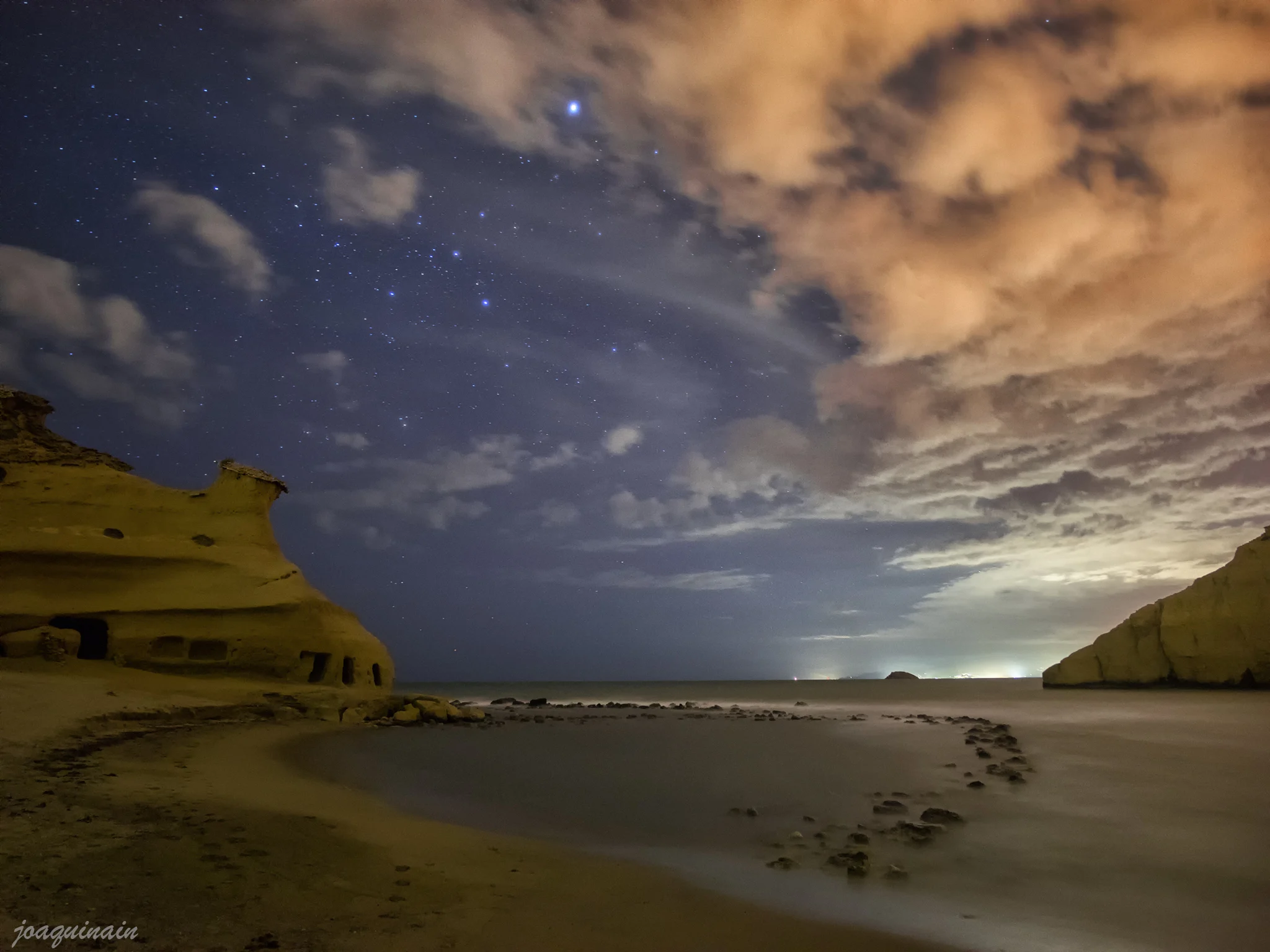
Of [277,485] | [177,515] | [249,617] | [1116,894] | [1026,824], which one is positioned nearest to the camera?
[1116,894]

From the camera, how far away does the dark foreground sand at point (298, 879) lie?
489 centimetres

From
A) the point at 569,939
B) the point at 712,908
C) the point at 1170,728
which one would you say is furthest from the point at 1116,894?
the point at 1170,728

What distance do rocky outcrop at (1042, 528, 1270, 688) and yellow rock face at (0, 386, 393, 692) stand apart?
5881cm

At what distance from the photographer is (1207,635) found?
46.5 meters

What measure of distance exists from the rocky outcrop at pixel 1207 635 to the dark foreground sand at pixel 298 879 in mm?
56479

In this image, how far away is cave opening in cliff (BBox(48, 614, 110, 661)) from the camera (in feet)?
81.4

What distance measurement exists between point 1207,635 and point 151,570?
67327mm

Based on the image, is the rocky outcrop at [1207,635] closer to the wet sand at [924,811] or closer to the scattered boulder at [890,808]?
the wet sand at [924,811]

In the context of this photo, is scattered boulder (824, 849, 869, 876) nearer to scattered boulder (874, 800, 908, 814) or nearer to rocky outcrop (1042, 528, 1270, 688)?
scattered boulder (874, 800, 908, 814)

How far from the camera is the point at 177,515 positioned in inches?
1169

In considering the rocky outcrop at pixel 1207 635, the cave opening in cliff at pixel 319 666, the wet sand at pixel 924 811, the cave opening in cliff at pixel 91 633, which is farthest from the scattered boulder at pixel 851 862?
the rocky outcrop at pixel 1207 635

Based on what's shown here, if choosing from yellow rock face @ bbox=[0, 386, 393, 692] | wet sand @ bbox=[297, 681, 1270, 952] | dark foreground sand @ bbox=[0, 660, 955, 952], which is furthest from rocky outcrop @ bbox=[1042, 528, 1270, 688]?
yellow rock face @ bbox=[0, 386, 393, 692]

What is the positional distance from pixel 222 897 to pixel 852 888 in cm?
645

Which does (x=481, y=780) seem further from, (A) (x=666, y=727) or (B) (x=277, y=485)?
(B) (x=277, y=485)
